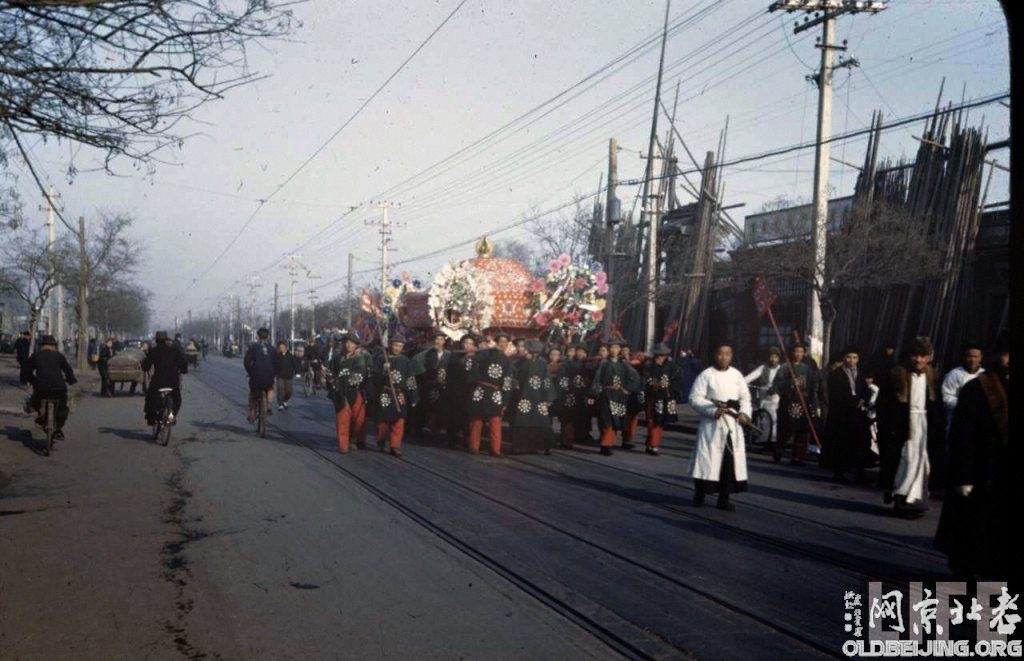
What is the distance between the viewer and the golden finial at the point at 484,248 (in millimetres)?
17750

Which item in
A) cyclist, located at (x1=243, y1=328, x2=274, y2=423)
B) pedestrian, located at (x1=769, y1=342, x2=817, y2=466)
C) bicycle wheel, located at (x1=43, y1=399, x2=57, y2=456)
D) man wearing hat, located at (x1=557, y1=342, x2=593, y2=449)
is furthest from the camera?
cyclist, located at (x1=243, y1=328, x2=274, y2=423)

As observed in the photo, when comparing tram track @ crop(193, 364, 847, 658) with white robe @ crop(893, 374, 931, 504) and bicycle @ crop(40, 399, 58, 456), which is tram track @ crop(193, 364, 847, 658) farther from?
bicycle @ crop(40, 399, 58, 456)

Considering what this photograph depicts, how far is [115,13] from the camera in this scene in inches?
264

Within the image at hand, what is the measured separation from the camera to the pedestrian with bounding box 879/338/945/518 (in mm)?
8922

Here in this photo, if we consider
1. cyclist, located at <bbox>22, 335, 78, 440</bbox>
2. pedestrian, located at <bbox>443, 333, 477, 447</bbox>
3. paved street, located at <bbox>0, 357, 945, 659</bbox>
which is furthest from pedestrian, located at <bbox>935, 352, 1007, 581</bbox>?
cyclist, located at <bbox>22, 335, 78, 440</bbox>

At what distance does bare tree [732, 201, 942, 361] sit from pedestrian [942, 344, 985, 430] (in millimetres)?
9079

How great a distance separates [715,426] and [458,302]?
320 inches

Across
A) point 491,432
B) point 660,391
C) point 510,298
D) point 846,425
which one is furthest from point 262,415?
point 846,425

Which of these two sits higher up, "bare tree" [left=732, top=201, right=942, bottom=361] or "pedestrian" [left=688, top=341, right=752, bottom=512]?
"bare tree" [left=732, top=201, right=942, bottom=361]

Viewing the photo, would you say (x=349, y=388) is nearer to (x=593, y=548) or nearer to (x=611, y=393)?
(x=611, y=393)

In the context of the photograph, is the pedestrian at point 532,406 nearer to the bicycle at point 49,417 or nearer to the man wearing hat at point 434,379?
the man wearing hat at point 434,379

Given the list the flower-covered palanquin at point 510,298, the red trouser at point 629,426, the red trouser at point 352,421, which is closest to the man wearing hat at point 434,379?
the flower-covered palanquin at point 510,298

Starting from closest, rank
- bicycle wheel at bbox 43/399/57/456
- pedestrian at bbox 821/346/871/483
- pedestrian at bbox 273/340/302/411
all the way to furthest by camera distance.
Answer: pedestrian at bbox 821/346/871/483, bicycle wheel at bbox 43/399/57/456, pedestrian at bbox 273/340/302/411

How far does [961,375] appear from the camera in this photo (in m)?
8.80
